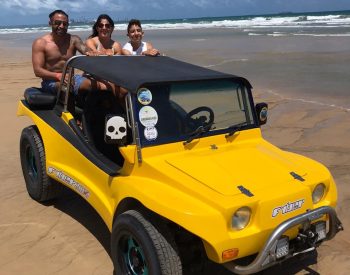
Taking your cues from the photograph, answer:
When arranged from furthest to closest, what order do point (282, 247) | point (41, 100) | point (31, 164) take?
point (31, 164) → point (41, 100) → point (282, 247)

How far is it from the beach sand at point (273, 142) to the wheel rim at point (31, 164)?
27 centimetres

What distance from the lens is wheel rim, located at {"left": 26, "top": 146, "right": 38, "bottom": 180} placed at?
186 inches

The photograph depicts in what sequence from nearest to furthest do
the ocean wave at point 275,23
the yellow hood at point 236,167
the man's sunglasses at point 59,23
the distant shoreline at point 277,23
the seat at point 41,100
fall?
1. the yellow hood at point 236,167
2. the seat at point 41,100
3. the man's sunglasses at point 59,23
4. the distant shoreline at point 277,23
5. the ocean wave at point 275,23

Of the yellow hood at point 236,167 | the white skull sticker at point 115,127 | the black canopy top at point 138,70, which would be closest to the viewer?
the yellow hood at point 236,167

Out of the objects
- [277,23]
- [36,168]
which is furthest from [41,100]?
[277,23]

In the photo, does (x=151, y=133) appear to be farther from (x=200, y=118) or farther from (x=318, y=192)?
(x=318, y=192)

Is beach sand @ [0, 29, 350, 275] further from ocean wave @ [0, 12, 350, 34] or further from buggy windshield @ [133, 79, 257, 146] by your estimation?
ocean wave @ [0, 12, 350, 34]

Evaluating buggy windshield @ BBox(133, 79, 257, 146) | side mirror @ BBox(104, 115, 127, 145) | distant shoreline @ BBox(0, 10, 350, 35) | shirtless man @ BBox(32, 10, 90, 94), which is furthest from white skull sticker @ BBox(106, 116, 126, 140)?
distant shoreline @ BBox(0, 10, 350, 35)

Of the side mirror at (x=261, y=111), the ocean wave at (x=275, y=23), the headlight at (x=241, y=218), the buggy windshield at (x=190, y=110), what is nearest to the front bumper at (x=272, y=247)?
the headlight at (x=241, y=218)

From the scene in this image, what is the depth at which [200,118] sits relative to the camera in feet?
11.4

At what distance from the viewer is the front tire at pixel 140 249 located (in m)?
2.71

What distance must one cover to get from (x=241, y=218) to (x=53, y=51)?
3.13 metres

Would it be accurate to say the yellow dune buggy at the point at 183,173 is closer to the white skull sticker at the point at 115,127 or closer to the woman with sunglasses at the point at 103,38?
the white skull sticker at the point at 115,127

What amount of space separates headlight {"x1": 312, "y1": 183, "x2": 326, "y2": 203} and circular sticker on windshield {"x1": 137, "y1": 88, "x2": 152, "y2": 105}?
4.28ft
